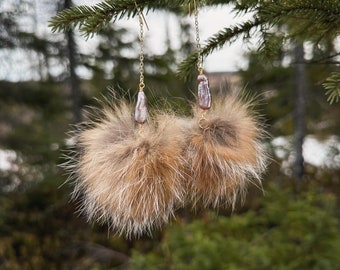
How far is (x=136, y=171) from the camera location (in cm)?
104

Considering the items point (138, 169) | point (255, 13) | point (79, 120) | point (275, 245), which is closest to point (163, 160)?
point (138, 169)

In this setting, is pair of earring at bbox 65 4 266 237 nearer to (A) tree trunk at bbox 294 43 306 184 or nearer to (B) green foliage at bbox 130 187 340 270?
(B) green foliage at bbox 130 187 340 270

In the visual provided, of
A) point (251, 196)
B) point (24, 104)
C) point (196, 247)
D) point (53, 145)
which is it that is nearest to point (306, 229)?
point (196, 247)

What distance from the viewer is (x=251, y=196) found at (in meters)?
4.97

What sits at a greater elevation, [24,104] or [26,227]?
[24,104]

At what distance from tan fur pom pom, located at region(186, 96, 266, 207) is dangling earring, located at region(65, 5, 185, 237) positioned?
35 millimetres

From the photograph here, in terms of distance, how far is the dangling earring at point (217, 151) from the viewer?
1.07m

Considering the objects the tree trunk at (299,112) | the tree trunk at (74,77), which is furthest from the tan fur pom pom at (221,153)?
the tree trunk at (299,112)

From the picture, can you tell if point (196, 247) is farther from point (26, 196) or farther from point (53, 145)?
point (26, 196)

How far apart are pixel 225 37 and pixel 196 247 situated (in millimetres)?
1651

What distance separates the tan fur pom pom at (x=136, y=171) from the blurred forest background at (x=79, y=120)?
1903 mm

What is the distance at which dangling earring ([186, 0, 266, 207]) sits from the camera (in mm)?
1067

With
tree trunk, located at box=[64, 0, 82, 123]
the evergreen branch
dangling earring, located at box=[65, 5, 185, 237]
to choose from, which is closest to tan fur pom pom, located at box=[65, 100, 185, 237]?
dangling earring, located at box=[65, 5, 185, 237]

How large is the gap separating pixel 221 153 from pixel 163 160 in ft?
0.41
